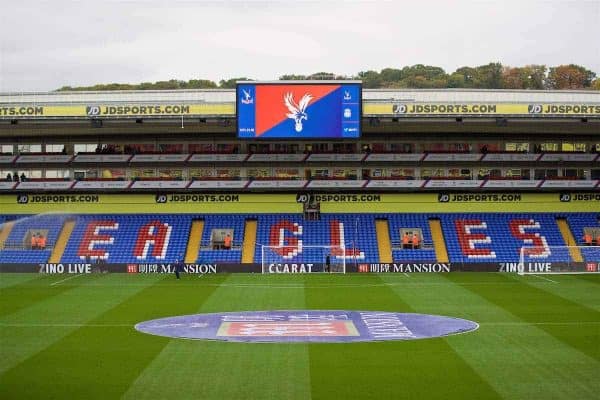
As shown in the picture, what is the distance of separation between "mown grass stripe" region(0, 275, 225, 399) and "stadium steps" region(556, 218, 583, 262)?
29882 millimetres

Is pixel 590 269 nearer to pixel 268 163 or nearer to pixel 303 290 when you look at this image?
pixel 303 290

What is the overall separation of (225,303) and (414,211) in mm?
26701

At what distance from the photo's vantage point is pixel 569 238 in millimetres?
61500

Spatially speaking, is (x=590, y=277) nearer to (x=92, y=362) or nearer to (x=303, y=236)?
(x=303, y=236)

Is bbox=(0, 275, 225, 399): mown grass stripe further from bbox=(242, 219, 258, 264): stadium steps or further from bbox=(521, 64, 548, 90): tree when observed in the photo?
bbox=(521, 64, 548, 90): tree

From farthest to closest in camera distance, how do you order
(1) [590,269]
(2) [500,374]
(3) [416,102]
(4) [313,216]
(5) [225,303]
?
(4) [313,216] → (3) [416,102] → (1) [590,269] → (5) [225,303] → (2) [500,374]

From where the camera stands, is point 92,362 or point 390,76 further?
point 390,76

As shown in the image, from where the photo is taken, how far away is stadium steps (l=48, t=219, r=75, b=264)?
5959cm

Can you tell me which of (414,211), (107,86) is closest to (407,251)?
(414,211)

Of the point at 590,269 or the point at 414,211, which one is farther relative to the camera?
the point at 414,211

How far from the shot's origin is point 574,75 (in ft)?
381

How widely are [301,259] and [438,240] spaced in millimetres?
10566

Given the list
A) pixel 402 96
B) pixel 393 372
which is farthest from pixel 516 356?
pixel 402 96

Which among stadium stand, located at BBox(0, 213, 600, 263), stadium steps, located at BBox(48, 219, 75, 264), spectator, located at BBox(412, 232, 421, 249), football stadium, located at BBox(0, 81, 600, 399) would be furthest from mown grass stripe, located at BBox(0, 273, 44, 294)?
spectator, located at BBox(412, 232, 421, 249)
